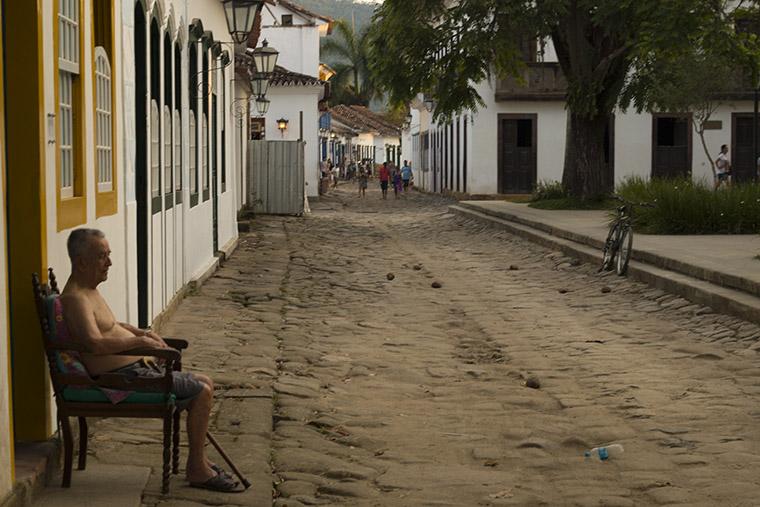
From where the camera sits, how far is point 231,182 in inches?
803

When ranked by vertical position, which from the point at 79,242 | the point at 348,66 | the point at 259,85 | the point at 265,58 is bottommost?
the point at 79,242

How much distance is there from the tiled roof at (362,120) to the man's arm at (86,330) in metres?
69.8

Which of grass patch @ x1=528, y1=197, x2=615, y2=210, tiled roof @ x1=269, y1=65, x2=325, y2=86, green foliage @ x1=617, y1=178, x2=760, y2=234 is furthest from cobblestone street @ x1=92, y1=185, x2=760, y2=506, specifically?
tiled roof @ x1=269, y1=65, x2=325, y2=86

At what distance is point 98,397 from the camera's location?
5.26 metres

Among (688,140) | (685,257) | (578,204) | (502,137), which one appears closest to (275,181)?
(578,204)

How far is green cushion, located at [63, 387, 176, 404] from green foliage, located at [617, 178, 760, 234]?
1508 centimetres

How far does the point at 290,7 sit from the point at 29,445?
44192 mm

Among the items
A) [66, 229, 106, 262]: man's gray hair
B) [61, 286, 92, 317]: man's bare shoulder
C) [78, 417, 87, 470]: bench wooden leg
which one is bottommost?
[78, 417, 87, 470]: bench wooden leg

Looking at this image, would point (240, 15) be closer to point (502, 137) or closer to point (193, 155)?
point (193, 155)

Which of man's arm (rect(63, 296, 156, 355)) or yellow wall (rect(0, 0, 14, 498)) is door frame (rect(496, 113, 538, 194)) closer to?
man's arm (rect(63, 296, 156, 355))

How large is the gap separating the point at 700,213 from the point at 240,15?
7.85 meters

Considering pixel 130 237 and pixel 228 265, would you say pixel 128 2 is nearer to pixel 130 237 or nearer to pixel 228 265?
pixel 130 237

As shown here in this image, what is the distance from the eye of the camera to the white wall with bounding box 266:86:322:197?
43.4m

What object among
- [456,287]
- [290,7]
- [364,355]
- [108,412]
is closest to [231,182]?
[456,287]
